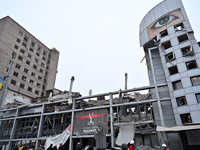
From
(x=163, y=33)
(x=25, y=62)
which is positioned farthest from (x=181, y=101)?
(x=25, y=62)

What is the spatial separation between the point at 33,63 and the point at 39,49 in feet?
21.7

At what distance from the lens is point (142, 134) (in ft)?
60.9

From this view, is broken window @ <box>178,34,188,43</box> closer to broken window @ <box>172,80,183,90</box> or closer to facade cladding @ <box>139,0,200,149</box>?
facade cladding @ <box>139,0,200,149</box>

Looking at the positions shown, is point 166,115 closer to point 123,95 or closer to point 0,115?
point 123,95

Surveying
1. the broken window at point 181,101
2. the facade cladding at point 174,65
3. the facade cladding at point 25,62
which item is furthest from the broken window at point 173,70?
the facade cladding at point 25,62

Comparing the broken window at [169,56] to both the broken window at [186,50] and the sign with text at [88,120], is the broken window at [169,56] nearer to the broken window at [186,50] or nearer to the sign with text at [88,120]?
the broken window at [186,50]

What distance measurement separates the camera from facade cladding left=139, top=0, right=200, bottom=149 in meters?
17.0

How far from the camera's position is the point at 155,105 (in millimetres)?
19766

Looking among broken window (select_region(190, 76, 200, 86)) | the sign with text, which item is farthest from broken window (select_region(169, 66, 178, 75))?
the sign with text

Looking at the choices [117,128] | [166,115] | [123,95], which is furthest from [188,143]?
[123,95]

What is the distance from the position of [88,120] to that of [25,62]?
37963 millimetres

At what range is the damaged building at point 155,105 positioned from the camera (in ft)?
55.9

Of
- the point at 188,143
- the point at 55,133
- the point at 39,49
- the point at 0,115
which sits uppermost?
the point at 39,49

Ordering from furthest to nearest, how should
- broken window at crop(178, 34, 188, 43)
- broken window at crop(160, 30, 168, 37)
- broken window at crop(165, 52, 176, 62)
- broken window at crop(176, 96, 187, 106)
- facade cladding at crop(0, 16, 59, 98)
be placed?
1. facade cladding at crop(0, 16, 59, 98)
2. broken window at crop(160, 30, 168, 37)
3. broken window at crop(165, 52, 176, 62)
4. broken window at crop(178, 34, 188, 43)
5. broken window at crop(176, 96, 187, 106)
